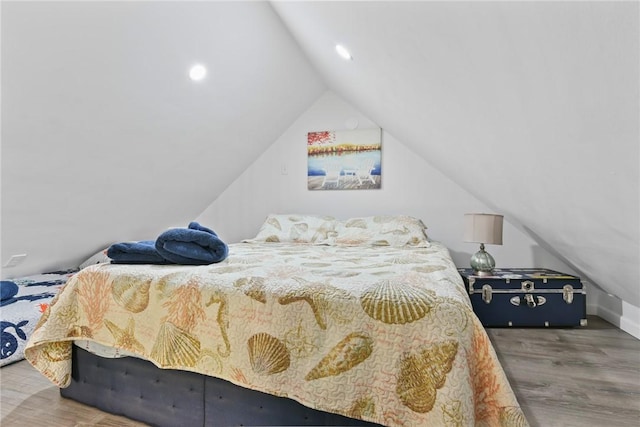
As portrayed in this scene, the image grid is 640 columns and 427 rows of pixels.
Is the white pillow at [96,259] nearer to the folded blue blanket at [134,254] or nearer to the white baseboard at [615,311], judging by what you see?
the folded blue blanket at [134,254]

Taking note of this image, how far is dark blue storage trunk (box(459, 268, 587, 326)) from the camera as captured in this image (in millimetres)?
2643

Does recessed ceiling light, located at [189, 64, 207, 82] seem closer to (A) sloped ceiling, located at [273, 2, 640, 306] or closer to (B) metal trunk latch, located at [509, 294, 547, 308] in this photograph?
(A) sloped ceiling, located at [273, 2, 640, 306]

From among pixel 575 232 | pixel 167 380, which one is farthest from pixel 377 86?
pixel 167 380

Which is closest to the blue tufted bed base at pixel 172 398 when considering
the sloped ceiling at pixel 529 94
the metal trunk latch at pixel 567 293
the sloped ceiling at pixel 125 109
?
the sloped ceiling at pixel 529 94

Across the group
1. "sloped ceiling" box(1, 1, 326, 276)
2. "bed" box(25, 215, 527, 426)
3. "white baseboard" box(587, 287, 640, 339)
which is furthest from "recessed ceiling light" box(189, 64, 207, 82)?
"white baseboard" box(587, 287, 640, 339)

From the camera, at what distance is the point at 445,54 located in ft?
4.21

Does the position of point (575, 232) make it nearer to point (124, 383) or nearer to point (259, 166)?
point (124, 383)

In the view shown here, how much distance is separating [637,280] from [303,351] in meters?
1.88

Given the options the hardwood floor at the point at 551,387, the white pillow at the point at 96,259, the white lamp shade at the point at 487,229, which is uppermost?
the white lamp shade at the point at 487,229

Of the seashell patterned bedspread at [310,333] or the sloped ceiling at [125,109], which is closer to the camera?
the seashell patterned bedspread at [310,333]

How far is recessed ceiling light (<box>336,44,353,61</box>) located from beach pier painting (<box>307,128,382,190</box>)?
53.2 inches

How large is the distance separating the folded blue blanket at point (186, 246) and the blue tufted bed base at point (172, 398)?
48 cm

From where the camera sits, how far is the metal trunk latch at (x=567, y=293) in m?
2.63

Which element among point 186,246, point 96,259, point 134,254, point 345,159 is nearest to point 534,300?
point 345,159
